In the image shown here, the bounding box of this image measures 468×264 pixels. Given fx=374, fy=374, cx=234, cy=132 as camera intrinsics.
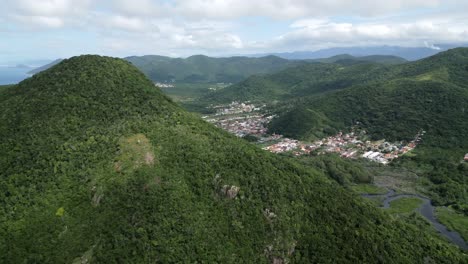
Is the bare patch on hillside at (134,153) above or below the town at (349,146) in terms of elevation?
above

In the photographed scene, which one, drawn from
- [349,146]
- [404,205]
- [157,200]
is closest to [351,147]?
[349,146]

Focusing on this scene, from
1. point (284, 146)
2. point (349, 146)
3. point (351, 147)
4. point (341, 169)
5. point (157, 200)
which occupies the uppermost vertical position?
point (157, 200)

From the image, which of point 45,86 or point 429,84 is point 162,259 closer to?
point 45,86

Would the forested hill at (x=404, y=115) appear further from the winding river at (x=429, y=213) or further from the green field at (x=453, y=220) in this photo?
the green field at (x=453, y=220)

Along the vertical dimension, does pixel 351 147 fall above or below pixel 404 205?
above

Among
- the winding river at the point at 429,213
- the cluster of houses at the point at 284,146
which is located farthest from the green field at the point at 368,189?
the cluster of houses at the point at 284,146

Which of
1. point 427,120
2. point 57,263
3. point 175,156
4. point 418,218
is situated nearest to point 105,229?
point 57,263

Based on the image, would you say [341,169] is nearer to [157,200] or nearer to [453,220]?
[453,220]

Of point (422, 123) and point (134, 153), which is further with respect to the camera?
point (422, 123)
